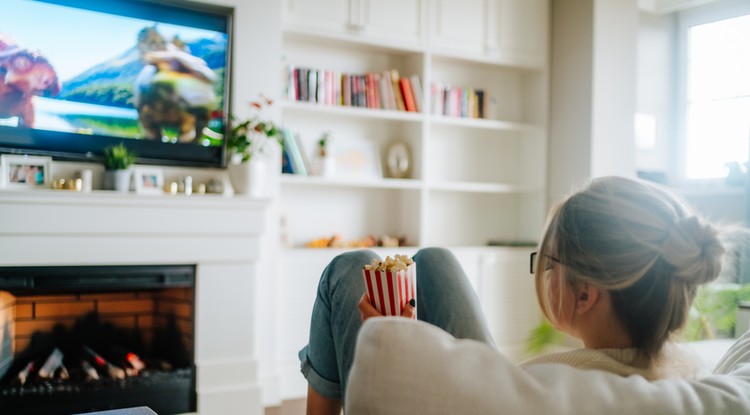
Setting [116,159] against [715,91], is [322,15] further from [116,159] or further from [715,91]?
[715,91]

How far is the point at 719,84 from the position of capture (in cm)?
457

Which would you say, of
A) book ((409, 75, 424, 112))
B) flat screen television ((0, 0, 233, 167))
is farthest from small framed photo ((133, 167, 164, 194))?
book ((409, 75, 424, 112))

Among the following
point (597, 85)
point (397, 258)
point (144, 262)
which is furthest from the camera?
point (597, 85)

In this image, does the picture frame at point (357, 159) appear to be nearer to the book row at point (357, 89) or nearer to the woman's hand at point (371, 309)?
the book row at point (357, 89)

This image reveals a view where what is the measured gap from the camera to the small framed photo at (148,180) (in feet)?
10.2

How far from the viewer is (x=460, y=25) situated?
4.18 meters

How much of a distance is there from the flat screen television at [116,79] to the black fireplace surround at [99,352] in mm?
533

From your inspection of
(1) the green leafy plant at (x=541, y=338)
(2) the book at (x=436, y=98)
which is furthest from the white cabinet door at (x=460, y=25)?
(1) the green leafy plant at (x=541, y=338)

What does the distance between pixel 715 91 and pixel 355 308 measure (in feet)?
13.5

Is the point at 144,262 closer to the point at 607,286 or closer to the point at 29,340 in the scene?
the point at 29,340

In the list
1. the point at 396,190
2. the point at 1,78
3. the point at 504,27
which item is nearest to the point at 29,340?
the point at 1,78

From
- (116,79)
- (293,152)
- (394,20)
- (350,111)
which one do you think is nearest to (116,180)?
(116,79)

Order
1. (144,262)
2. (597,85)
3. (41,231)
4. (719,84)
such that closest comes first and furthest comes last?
1. (41,231)
2. (144,262)
3. (597,85)
4. (719,84)

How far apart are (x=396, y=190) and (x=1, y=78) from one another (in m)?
2.23
